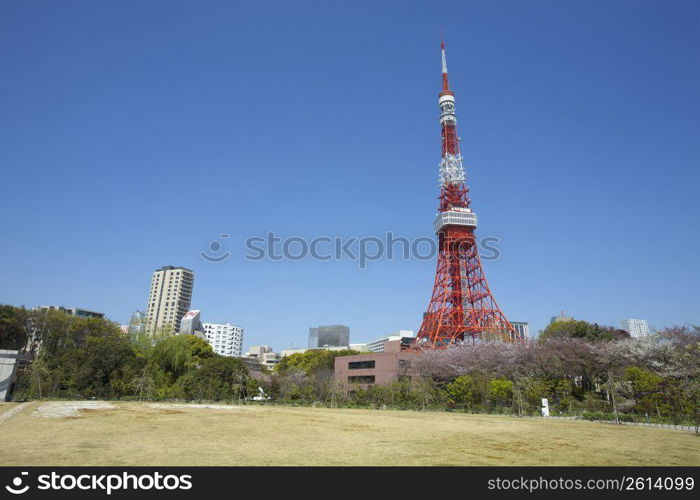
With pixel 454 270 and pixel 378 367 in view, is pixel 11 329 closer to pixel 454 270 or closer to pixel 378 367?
pixel 378 367

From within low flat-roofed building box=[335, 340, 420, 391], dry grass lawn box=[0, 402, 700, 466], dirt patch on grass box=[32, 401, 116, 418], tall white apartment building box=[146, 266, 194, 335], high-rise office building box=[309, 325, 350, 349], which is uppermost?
tall white apartment building box=[146, 266, 194, 335]

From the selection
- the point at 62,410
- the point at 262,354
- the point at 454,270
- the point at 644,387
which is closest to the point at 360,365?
the point at 454,270

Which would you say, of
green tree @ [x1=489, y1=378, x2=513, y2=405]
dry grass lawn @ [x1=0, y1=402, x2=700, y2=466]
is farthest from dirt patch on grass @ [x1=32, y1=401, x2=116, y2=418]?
green tree @ [x1=489, y1=378, x2=513, y2=405]

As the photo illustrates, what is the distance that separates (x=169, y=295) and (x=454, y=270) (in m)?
103

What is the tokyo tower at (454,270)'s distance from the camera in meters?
54.3

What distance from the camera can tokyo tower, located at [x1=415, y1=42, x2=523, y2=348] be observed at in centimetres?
5428

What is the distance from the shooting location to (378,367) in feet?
173

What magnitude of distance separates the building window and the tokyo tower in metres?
6.84

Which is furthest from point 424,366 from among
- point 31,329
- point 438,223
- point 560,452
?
point 31,329

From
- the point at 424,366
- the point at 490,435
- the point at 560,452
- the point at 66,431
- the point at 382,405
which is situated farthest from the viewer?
the point at 424,366

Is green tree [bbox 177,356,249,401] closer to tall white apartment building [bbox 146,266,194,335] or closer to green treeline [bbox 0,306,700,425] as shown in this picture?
green treeline [bbox 0,306,700,425]
